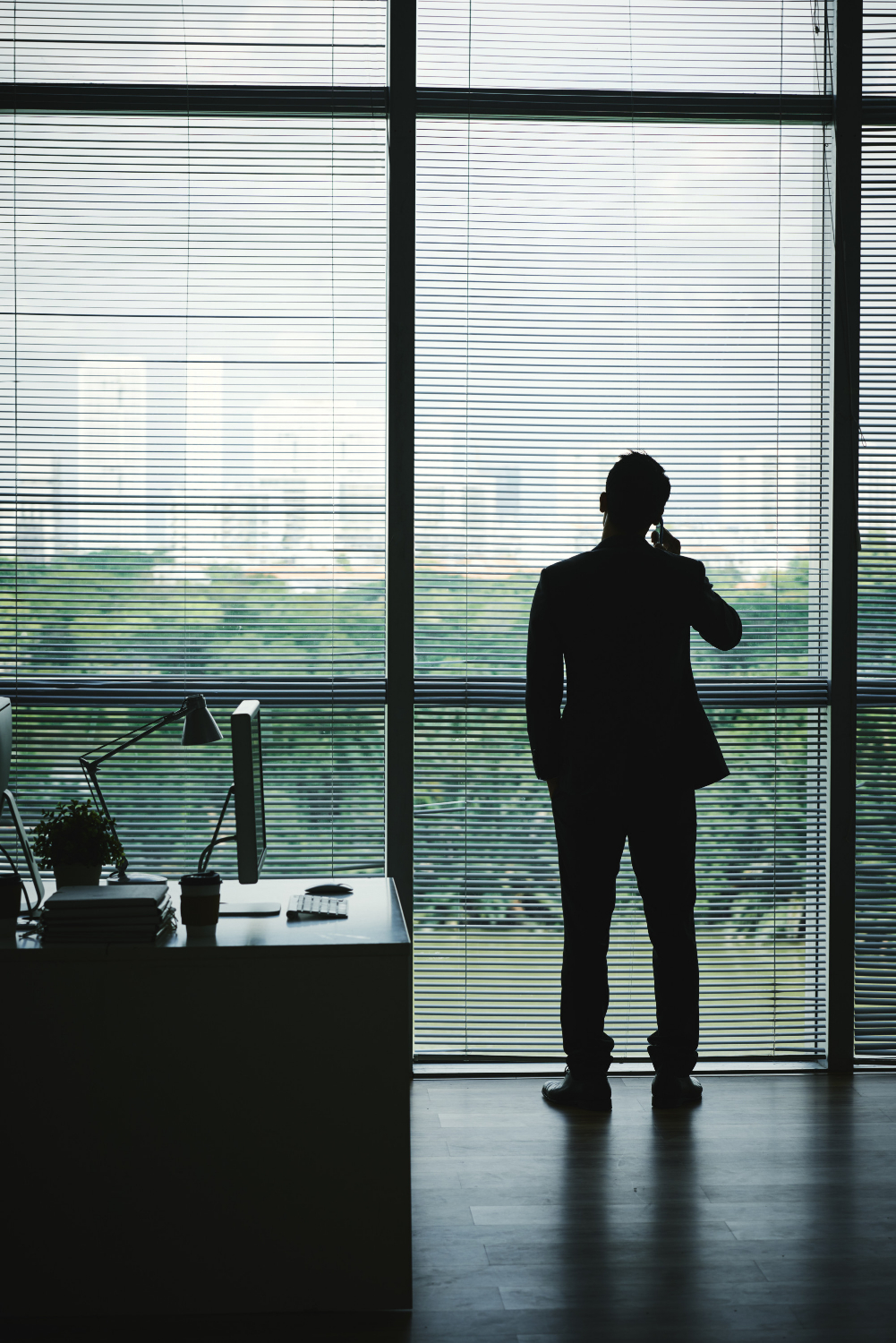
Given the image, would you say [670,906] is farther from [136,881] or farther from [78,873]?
[78,873]

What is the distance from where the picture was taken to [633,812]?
3.37 meters

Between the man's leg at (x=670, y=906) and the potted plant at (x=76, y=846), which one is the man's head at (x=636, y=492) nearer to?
the man's leg at (x=670, y=906)

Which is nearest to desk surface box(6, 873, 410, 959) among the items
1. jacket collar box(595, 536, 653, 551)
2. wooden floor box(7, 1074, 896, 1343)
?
wooden floor box(7, 1074, 896, 1343)

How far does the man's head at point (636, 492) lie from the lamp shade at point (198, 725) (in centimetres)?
135

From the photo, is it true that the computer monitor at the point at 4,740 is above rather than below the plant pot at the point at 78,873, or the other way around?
above

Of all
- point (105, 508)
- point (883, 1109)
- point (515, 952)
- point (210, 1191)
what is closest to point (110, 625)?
point (105, 508)

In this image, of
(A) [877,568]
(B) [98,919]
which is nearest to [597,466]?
(A) [877,568]

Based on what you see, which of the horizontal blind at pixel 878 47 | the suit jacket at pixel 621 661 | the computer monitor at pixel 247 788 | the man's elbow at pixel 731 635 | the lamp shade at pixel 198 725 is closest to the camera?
the computer monitor at pixel 247 788

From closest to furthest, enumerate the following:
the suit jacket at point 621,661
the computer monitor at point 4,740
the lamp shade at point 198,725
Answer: the computer monitor at point 4,740
the lamp shade at point 198,725
the suit jacket at point 621,661

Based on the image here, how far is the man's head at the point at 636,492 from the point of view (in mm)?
3314

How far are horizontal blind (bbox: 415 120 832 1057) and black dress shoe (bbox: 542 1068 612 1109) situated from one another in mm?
297

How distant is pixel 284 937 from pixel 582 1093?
150cm

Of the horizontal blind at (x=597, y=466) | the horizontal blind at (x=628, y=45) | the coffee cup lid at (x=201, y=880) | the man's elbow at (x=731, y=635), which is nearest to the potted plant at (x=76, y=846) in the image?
the coffee cup lid at (x=201, y=880)

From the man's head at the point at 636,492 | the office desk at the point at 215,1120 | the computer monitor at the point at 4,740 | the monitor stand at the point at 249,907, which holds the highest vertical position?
the man's head at the point at 636,492
